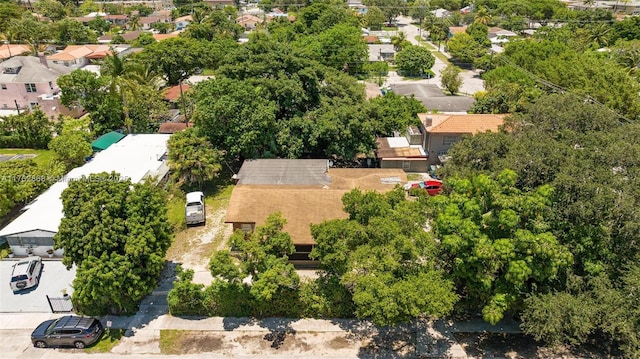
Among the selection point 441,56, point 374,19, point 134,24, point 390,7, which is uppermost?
point 134,24

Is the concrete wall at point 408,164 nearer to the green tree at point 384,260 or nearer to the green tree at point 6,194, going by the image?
the green tree at point 384,260

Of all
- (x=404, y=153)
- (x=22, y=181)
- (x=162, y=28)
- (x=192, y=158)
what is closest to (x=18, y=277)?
(x=22, y=181)

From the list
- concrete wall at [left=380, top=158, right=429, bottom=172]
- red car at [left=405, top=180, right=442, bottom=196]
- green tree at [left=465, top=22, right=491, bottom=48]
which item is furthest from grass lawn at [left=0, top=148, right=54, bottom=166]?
green tree at [left=465, top=22, right=491, bottom=48]

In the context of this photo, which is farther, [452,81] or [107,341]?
[452,81]

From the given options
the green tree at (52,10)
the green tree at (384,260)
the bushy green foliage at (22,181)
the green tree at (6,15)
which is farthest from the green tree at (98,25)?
→ the green tree at (384,260)

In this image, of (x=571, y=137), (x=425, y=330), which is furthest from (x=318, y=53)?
(x=425, y=330)

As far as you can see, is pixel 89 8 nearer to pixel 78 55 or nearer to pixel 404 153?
pixel 78 55
